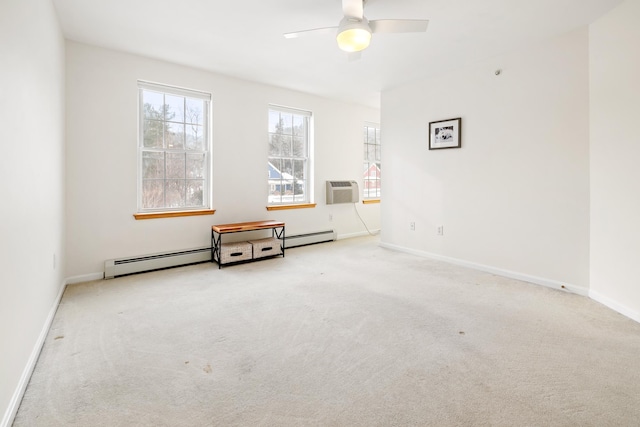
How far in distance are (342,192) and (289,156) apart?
1192mm

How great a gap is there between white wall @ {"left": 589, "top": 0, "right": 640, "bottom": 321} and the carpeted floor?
0.95 ft

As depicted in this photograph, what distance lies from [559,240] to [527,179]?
712mm

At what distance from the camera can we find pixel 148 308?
110 inches

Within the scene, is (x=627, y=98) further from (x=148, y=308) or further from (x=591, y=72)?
(x=148, y=308)

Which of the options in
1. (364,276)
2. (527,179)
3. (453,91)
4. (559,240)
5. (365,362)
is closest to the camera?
(365,362)

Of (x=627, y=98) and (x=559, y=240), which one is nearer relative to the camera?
(x=627, y=98)

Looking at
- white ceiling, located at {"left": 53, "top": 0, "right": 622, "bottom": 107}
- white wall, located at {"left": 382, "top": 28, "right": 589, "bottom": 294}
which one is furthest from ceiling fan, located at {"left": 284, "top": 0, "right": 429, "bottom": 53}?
white wall, located at {"left": 382, "top": 28, "right": 589, "bottom": 294}

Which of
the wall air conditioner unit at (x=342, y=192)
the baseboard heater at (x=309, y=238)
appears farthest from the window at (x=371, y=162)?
the baseboard heater at (x=309, y=238)

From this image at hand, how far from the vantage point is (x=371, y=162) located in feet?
21.8

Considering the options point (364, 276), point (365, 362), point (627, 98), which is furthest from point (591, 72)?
point (365, 362)

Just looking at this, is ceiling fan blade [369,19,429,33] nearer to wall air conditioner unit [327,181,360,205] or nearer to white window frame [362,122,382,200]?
Answer: wall air conditioner unit [327,181,360,205]

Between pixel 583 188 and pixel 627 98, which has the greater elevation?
pixel 627 98

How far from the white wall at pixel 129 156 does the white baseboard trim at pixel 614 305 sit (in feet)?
12.5

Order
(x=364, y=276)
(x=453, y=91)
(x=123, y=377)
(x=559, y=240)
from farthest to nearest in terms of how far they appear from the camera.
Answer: (x=453, y=91)
(x=364, y=276)
(x=559, y=240)
(x=123, y=377)
